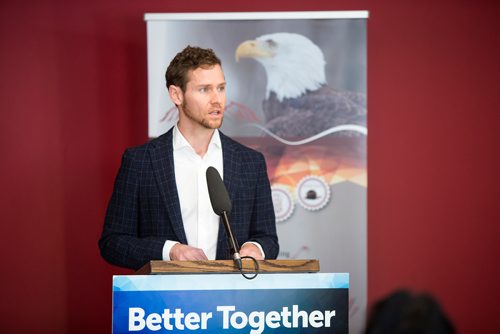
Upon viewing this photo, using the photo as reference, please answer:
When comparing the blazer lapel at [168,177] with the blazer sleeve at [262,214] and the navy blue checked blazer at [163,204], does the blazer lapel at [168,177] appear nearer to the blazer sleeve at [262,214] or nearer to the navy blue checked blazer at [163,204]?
the navy blue checked blazer at [163,204]

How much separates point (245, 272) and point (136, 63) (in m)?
3.12

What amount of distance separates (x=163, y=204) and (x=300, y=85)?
1871mm

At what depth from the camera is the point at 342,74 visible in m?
4.91

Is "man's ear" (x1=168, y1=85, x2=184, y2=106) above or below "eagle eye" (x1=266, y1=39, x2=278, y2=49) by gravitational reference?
below

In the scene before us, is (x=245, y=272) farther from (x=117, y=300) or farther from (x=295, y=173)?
(x=295, y=173)

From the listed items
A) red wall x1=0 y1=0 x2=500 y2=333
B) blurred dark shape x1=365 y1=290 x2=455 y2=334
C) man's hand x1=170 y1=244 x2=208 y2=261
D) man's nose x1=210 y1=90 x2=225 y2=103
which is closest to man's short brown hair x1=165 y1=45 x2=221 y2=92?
man's nose x1=210 y1=90 x2=225 y2=103

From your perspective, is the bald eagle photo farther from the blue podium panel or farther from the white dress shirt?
the blue podium panel

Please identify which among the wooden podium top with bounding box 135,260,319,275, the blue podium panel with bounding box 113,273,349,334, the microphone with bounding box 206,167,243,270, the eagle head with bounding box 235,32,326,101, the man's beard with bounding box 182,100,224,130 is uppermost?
the eagle head with bounding box 235,32,326,101

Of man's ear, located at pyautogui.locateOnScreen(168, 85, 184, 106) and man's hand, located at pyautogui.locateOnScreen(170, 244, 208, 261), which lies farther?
man's ear, located at pyautogui.locateOnScreen(168, 85, 184, 106)

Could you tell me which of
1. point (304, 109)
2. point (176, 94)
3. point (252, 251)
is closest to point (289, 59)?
point (304, 109)

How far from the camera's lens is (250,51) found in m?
4.93

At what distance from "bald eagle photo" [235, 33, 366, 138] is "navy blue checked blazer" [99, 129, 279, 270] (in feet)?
5.00

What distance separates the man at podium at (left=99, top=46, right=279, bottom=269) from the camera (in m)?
3.26

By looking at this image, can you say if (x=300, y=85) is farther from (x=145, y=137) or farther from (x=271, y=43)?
(x=145, y=137)
